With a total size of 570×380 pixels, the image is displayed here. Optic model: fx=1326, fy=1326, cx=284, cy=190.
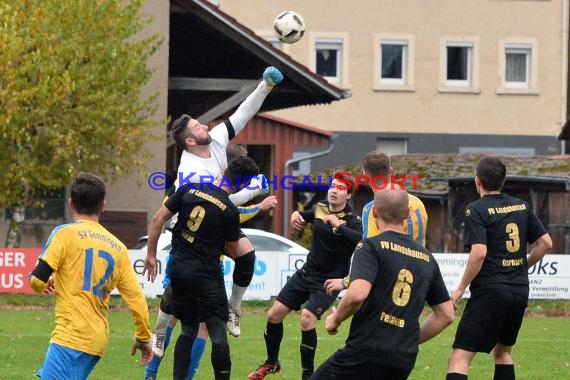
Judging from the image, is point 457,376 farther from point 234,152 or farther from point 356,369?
point 234,152

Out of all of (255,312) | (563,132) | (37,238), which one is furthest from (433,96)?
(255,312)

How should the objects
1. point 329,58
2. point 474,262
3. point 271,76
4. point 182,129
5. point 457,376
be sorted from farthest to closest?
1. point 329,58
2. point 271,76
3. point 182,129
4. point 457,376
5. point 474,262

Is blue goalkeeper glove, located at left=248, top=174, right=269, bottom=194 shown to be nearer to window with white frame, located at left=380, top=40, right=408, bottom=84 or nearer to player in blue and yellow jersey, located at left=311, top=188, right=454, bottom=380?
player in blue and yellow jersey, located at left=311, top=188, right=454, bottom=380

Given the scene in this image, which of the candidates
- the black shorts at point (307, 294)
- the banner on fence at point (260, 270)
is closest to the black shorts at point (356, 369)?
the black shorts at point (307, 294)

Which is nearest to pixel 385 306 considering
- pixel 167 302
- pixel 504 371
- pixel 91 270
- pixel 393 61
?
pixel 91 270

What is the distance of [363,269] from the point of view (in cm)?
775

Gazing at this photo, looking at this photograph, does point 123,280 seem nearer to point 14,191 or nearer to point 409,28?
point 14,191

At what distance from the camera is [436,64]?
4462 centimetres

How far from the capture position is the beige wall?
145 feet

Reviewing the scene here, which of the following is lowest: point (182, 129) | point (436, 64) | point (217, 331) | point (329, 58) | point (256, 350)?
point (256, 350)

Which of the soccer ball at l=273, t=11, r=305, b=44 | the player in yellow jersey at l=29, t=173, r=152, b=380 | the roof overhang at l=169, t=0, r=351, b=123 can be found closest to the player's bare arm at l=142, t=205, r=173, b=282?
the player in yellow jersey at l=29, t=173, r=152, b=380

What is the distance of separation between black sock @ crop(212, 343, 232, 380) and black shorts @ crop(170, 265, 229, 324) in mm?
248

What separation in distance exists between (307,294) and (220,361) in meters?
2.17

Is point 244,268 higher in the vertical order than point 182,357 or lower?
higher
